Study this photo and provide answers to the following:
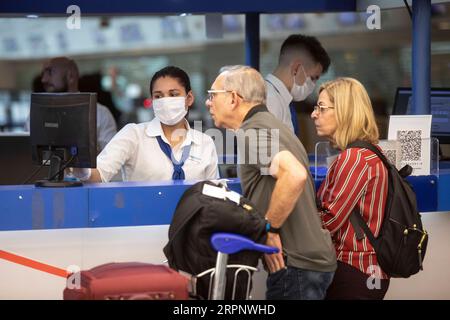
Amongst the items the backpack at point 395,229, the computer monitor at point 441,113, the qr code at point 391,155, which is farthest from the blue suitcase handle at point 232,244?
the computer monitor at point 441,113

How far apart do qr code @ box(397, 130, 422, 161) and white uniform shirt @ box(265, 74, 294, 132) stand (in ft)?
3.20

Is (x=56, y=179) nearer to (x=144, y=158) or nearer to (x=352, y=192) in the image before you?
(x=144, y=158)

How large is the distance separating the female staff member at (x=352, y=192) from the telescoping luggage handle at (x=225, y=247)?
0.61 m

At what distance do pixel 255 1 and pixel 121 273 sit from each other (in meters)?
4.10

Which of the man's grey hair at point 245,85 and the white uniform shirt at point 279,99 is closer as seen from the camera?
the man's grey hair at point 245,85

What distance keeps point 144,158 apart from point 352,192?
1.31 meters

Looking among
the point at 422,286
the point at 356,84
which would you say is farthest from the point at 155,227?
the point at 422,286

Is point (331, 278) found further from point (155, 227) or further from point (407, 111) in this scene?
point (407, 111)

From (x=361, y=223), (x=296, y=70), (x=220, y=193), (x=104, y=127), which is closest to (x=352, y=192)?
(x=361, y=223)

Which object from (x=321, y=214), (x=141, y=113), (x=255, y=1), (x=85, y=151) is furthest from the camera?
(x=141, y=113)

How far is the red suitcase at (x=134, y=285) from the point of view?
3.51 meters

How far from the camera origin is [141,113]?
1559cm

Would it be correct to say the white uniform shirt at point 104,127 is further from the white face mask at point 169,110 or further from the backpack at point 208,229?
the backpack at point 208,229

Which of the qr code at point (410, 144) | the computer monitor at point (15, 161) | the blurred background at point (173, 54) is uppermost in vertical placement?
the blurred background at point (173, 54)
